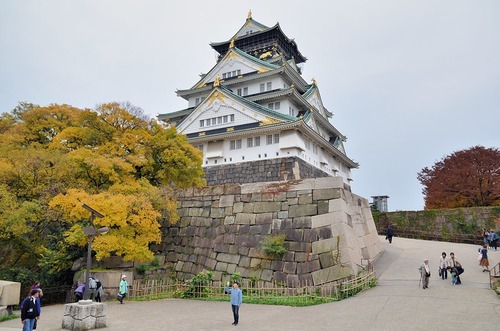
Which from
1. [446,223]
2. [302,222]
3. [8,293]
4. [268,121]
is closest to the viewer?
[8,293]

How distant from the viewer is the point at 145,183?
15.2 m

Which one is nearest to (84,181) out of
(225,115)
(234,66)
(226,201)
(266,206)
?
(226,201)

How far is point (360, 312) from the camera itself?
8648 mm

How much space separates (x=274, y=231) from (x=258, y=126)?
503 inches

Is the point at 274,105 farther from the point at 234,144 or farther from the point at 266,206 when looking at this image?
the point at 266,206

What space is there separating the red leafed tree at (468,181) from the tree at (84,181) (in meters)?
19.5

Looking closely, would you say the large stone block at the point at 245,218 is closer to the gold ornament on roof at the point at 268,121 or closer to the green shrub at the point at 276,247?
the green shrub at the point at 276,247

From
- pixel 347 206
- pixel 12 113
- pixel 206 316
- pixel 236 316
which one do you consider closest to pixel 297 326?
pixel 236 316

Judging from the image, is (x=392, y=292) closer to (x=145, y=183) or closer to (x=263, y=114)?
(x=145, y=183)

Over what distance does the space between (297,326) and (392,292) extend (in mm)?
4233

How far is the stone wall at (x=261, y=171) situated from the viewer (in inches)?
949

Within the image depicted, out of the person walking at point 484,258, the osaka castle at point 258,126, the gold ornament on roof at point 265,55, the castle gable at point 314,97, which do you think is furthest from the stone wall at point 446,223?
the gold ornament on roof at point 265,55

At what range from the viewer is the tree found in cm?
1312

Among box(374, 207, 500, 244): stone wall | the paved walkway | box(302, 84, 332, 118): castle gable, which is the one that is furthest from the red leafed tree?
the paved walkway
